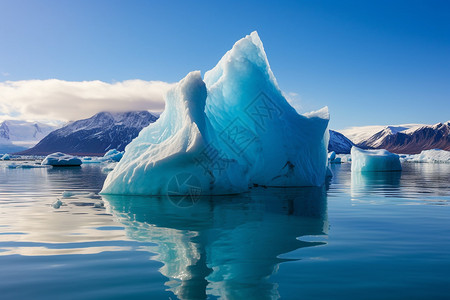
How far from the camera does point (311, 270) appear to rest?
3699mm

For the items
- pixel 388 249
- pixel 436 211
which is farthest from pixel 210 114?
pixel 388 249

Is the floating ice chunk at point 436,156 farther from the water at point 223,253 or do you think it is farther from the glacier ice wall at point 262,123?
the water at point 223,253

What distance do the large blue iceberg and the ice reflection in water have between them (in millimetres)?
926

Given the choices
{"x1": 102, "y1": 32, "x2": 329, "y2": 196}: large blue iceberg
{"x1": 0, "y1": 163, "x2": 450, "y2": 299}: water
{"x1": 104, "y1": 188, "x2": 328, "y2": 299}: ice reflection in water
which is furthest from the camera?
{"x1": 102, "y1": 32, "x2": 329, "y2": 196}: large blue iceberg

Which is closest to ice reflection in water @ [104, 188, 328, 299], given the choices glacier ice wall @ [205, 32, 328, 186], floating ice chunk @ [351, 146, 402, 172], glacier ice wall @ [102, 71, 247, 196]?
glacier ice wall @ [102, 71, 247, 196]

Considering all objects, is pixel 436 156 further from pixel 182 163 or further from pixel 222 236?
pixel 222 236

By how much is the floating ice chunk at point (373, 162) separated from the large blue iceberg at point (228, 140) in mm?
17374

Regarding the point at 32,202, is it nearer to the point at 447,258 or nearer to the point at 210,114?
the point at 210,114

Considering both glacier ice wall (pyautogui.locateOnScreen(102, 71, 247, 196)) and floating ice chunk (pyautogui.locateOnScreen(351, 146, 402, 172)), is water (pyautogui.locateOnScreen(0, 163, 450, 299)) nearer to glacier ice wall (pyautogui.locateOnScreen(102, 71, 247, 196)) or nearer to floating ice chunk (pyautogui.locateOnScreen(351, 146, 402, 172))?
glacier ice wall (pyautogui.locateOnScreen(102, 71, 247, 196))

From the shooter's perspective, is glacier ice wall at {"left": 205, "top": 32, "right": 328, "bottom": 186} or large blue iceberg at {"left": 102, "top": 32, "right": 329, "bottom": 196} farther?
glacier ice wall at {"left": 205, "top": 32, "right": 328, "bottom": 186}

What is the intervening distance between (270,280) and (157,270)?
1065mm

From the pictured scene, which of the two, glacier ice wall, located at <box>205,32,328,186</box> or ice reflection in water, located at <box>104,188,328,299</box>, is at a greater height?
glacier ice wall, located at <box>205,32,328,186</box>

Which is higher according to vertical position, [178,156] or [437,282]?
[178,156]

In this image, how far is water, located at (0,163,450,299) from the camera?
321 cm
